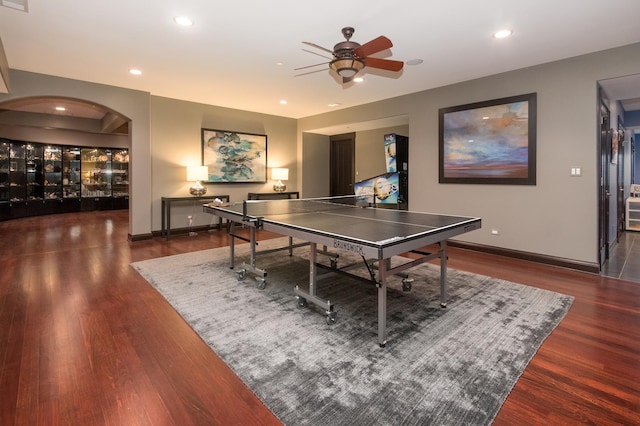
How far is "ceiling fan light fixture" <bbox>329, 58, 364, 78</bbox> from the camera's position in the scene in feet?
10.1

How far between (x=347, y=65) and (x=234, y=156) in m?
4.89

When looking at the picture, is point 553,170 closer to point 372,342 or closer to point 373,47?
point 373,47

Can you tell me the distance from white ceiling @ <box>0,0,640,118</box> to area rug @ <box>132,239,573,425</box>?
2621mm

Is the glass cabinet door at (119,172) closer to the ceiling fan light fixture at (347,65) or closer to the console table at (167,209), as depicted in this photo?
the console table at (167,209)

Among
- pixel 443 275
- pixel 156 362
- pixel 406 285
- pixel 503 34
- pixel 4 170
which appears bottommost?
pixel 156 362

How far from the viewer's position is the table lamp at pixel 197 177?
655 centimetres

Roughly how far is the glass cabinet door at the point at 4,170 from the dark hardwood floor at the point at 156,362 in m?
6.25

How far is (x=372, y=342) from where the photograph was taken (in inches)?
96.7

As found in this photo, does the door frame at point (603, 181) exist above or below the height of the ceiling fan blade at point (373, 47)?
below

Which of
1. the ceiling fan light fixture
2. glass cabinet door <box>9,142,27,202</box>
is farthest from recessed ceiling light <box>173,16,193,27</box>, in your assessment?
glass cabinet door <box>9,142,27,202</box>

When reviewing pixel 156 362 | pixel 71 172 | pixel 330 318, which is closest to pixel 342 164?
pixel 330 318

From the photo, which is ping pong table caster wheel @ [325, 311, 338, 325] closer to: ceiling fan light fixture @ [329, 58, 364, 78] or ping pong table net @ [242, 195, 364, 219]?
ping pong table net @ [242, 195, 364, 219]

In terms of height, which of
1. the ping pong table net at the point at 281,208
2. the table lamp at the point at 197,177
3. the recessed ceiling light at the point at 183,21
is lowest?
the ping pong table net at the point at 281,208

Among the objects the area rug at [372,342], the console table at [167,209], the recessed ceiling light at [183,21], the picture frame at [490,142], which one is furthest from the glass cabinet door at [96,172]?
the picture frame at [490,142]
